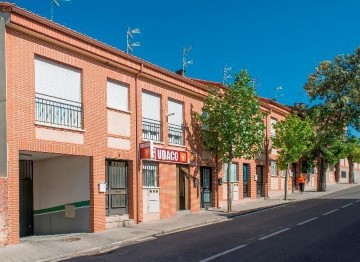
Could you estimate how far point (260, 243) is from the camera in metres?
13.6

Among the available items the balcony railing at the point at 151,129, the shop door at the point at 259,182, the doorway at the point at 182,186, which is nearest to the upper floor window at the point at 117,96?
the balcony railing at the point at 151,129

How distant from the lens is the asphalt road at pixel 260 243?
38.0ft

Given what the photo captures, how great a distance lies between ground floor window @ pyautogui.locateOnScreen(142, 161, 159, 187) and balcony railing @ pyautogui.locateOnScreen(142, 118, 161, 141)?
1.18m

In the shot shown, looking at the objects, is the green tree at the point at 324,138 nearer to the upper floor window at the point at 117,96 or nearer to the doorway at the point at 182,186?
the doorway at the point at 182,186

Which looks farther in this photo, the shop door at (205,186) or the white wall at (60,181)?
the shop door at (205,186)

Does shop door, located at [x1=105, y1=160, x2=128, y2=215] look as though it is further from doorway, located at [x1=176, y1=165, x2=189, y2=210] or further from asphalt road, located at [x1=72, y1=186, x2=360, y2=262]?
doorway, located at [x1=176, y1=165, x2=189, y2=210]

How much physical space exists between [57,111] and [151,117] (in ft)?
19.1

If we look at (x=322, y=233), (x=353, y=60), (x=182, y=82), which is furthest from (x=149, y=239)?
(x=353, y=60)

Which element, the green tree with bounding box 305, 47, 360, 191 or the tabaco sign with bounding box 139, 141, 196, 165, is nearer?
the tabaco sign with bounding box 139, 141, 196, 165

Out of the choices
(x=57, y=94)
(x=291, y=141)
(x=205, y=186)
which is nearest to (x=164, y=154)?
(x=205, y=186)

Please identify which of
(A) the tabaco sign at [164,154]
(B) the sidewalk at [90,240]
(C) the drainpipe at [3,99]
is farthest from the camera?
(A) the tabaco sign at [164,154]

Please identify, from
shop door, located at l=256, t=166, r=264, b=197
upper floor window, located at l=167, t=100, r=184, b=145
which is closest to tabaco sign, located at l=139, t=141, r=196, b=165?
upper floor window, located at l=167, t=100, r=184, b=145

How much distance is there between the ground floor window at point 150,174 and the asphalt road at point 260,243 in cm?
374

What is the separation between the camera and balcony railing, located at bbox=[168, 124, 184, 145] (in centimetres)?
2322
